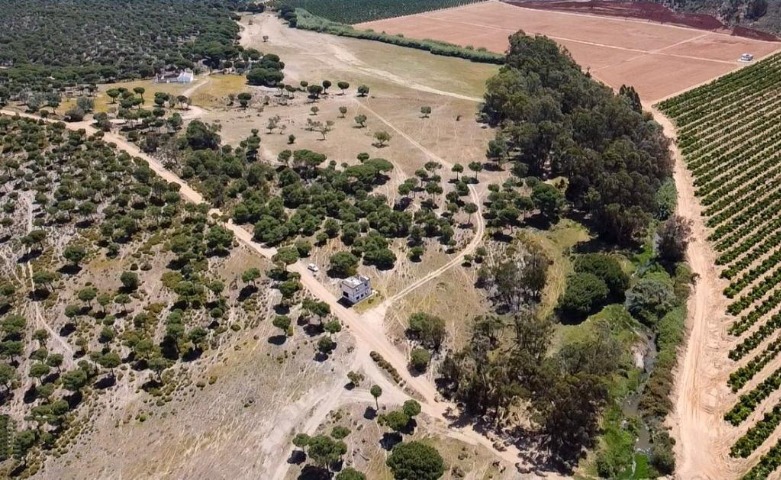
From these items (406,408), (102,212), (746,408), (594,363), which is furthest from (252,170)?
(746,408)

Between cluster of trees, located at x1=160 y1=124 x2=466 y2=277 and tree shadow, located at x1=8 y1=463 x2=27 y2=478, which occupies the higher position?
cluster of trees, located at x1=160 y1=124 x2=466 y2=277

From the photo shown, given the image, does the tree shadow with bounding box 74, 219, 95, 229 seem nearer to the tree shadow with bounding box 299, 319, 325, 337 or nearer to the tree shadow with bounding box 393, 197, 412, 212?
the tree shadow with bounding box 299, 319, 325, 337

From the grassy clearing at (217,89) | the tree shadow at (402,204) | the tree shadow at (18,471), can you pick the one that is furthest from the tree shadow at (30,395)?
the grassy clearing at (217,89)

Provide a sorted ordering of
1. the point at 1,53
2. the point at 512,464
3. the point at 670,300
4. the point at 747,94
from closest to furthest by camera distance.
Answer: the point at 512,464 < the point at 670,300 < the point at 747,94 < the point at 1,53

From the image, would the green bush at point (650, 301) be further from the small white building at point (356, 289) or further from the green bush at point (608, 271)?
the small white building at point (356, 289)

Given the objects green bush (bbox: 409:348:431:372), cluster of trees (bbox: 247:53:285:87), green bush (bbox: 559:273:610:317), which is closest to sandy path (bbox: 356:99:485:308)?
green bush (bbox: 409:348:431:372)

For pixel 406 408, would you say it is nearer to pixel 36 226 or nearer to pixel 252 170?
pixel 252 170

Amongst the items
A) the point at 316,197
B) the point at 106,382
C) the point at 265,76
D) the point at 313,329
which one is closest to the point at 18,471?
the point at 106,382
